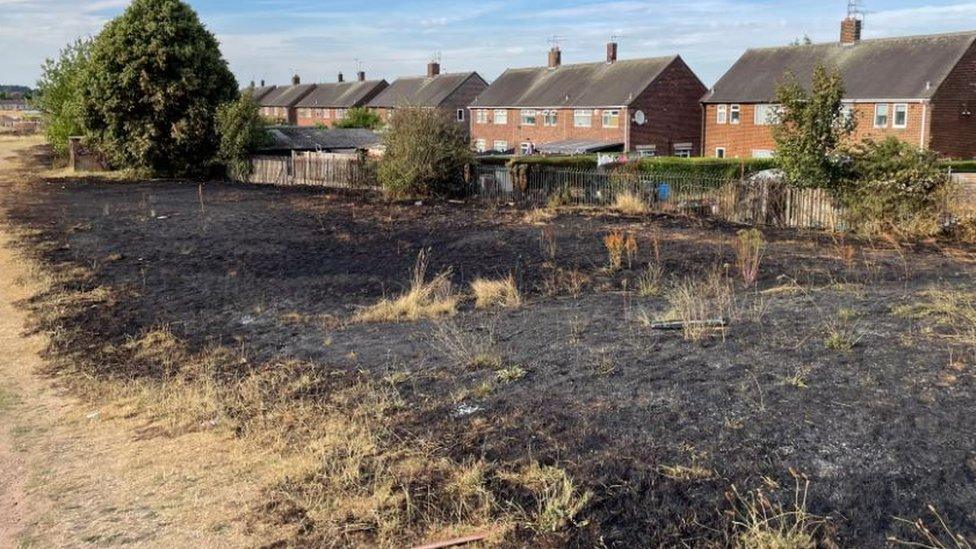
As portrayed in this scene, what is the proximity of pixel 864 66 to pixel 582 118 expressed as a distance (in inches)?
685

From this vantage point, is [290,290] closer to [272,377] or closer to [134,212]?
[272,377]

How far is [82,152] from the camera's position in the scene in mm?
43500

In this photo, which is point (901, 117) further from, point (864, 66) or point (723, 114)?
point (723, 114)

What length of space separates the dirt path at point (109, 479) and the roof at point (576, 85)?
147 feet

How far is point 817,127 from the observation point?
1867 cm

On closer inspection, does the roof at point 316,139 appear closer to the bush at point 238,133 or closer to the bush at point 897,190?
the bush at point 238,133

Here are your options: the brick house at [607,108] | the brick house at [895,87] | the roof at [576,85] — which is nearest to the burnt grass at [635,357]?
the brick house at [895,87]

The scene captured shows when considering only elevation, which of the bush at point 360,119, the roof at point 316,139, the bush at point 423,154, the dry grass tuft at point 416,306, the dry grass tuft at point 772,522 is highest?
the bush at point 360,119

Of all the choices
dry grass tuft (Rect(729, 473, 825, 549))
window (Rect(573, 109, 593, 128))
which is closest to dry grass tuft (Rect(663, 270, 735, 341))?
dry grass tuft (Rect(729, 473, 825, 549))

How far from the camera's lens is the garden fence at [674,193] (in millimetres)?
19781

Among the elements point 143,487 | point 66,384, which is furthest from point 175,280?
point 143,487

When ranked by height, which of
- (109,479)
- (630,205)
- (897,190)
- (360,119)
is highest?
(360,119)

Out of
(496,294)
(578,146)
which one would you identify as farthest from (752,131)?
(496,294)

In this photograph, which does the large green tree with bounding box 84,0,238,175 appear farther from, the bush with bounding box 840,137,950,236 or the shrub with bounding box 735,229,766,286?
the shrub with bounding box 735,229,766,286
